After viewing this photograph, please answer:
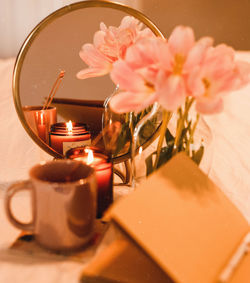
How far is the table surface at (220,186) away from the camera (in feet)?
1.42

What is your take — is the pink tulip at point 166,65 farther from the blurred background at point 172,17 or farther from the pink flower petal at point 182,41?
the blurred background at point 172,17

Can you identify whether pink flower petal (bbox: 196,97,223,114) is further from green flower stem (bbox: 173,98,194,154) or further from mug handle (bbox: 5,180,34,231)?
mug handle (bbox: 5,180,34,231)

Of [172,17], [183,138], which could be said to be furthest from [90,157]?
[172,17]

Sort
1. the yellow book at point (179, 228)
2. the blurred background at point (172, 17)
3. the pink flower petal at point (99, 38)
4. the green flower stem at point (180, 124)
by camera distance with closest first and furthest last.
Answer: the yellow book at point (179, 228), the green flower stem at point (180, 124), the pink flower petal at point (99, 38), the blurred background at point (172, 17)

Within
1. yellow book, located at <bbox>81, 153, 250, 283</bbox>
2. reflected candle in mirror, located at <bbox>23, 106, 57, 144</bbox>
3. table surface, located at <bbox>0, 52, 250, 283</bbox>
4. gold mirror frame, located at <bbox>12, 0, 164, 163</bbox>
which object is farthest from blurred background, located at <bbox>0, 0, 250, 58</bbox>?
yellow book, located at <bbox>81, 153, 250, 283</bbox>

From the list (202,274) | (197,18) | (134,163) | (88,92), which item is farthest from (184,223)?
(197,18)

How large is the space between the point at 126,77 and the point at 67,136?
301mm

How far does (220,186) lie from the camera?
29.5 inches

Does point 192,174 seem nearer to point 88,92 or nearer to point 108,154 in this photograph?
point 108,154

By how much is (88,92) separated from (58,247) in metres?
0.38

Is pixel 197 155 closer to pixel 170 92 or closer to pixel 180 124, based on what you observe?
pixel 180 124

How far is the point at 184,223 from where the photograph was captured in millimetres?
410

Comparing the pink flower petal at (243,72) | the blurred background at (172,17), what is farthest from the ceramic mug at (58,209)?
the blurred background at (172,17)

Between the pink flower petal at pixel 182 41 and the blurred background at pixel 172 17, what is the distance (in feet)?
2.55
